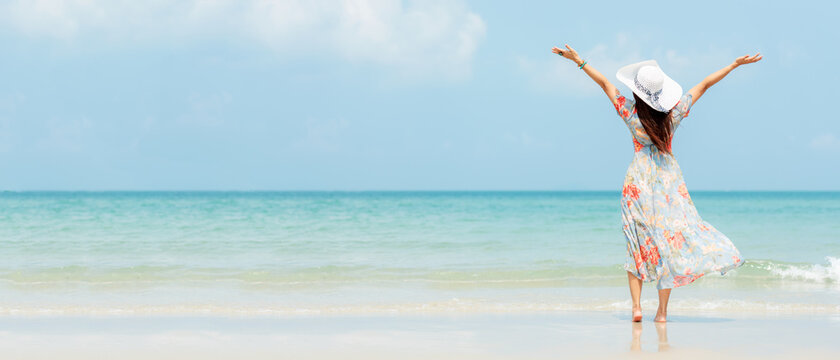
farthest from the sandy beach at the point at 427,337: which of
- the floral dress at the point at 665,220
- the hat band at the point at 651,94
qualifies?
the hat band at the point at 651,94

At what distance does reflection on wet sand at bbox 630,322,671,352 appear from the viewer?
4195mm

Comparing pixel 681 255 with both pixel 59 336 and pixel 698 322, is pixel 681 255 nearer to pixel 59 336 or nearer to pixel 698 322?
pixel 698 322

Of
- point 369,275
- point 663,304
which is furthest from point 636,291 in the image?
point 369,275

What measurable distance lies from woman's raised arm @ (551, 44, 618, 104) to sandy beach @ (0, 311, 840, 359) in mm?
1410

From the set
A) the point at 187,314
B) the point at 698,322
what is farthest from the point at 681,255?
the point at 187,314

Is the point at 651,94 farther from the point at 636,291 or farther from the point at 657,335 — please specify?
the point at 657,335

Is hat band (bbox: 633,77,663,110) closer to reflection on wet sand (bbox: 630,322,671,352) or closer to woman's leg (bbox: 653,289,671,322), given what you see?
woman's leg (bbox: 653,289,671,322)

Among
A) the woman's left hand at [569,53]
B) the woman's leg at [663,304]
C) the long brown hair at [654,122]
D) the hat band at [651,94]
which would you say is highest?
the woman's left hand at [569,53]

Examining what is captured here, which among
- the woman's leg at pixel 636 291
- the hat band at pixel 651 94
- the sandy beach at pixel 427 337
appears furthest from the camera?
the woman's leg at pixel 636 291

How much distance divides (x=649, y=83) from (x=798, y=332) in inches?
69.1

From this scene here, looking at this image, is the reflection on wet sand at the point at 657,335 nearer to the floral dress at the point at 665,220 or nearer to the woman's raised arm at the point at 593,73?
the floral dress at the point at 665,220

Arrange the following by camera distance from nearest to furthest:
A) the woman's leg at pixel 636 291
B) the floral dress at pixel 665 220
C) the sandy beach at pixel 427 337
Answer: the sandy beach at pixel 427 337 < the floral dress at pixel 665 220 < the woman's leg at pixel 636 291

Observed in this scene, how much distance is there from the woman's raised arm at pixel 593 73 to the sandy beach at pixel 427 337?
1.41m

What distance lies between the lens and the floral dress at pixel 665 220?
15.3 feet
